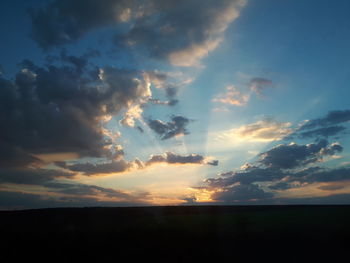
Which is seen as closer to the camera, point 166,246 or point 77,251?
point 77,251

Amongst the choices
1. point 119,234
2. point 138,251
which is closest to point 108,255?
point 138,251

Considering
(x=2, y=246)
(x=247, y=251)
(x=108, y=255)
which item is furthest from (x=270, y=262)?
(x=2, y=246)

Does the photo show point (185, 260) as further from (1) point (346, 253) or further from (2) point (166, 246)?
(1) point (346, 253)

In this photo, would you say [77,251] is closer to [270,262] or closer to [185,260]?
[185,260]

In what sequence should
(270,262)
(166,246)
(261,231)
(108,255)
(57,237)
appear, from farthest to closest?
(261,231) → (57,237) → (166,246) → (108,255) → (270,262)

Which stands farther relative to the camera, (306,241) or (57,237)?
(57,237)

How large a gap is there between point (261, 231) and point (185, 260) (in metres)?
19.5

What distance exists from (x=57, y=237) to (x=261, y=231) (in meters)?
31.7

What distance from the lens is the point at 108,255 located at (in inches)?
1163

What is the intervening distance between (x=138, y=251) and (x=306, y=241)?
73.3 ft

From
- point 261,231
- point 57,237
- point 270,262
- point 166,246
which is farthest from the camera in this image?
point 261,231

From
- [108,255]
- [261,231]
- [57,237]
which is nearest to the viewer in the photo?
[108,255]

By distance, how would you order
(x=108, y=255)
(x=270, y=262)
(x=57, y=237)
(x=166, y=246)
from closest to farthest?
(x=270, y=262), (x=108, y=255), (x=166, y=246), (x=57, y=237)

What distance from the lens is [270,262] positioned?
26828 millimetres
